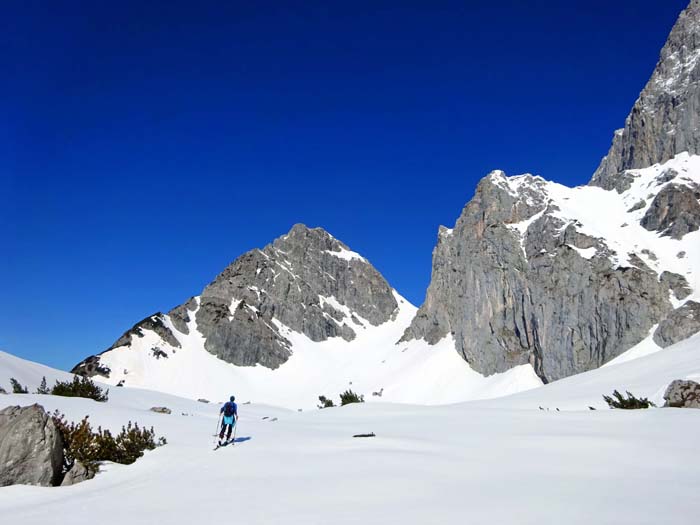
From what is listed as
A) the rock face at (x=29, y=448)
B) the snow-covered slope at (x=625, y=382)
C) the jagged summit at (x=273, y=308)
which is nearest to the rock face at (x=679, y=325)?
the snow-covered slope at (x=625, y=382)

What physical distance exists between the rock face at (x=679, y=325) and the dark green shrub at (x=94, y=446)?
2312 inches

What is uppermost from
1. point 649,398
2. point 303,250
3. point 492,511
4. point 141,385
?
point 303,250

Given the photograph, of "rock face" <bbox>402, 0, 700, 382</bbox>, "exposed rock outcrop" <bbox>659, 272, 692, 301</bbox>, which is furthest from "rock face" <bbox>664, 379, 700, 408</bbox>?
"exposed rock outcrop" <bbox>659, 272, 692, 301</bbox>

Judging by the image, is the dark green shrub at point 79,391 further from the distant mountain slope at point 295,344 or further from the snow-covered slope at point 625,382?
the distant mountain slope at point 295,344

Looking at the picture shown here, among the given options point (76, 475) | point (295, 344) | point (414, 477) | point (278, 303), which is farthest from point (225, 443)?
point (278, 303)

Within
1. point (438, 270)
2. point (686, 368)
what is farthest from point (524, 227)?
point (686, 368)

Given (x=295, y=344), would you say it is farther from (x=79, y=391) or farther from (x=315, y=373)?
(x=79, y=391)

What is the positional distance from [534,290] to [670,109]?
44775 millimetres

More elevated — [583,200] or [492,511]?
[583,200]

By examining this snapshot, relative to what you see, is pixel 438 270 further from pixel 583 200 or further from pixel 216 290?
pixel 216 290

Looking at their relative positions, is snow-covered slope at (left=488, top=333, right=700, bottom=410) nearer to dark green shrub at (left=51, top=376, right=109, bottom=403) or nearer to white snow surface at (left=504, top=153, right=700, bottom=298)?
dark green shrub at (left=51, top=376, right=109, bottom=403)

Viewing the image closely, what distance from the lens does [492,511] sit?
4711 mm

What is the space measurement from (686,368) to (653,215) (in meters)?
64.5

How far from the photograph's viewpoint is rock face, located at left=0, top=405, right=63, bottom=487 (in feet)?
24.2
